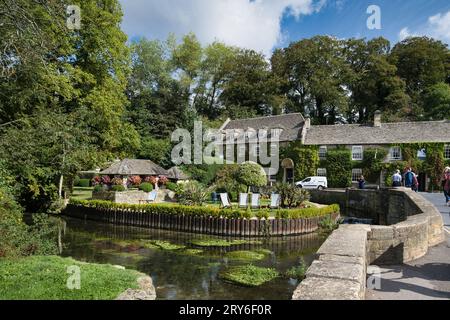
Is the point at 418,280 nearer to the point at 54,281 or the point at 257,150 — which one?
the point at 54,281

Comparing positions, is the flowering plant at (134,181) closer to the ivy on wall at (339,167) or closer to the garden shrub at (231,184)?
the garden shrub at (231,184)

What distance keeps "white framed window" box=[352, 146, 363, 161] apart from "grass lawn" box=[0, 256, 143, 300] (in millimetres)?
34691

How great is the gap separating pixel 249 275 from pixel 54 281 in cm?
579

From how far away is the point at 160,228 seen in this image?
21.4 meters

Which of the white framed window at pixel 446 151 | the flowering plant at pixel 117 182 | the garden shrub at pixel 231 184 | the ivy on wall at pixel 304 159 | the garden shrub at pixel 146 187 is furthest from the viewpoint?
the ivy on wall at pixel 304 159

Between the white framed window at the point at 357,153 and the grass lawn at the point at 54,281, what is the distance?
34.7 metres

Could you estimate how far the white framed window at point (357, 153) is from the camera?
38812mm

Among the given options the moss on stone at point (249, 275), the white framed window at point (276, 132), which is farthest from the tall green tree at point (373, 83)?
the moss on stone at point (249, 275)

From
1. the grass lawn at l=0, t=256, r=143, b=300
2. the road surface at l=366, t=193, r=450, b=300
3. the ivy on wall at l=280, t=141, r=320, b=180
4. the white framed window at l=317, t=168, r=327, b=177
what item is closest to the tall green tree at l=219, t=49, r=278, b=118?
the ivy on wall at l=280, t=141, r=320, b=180

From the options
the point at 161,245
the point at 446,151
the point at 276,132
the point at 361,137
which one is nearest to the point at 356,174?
the point at 361,137
